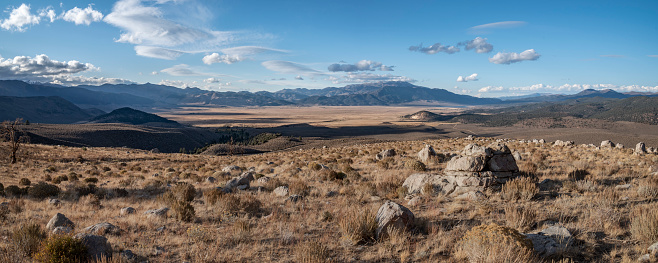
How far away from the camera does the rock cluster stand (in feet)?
30.3

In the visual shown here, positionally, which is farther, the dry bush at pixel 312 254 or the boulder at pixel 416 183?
the boulder at pixel 416 183

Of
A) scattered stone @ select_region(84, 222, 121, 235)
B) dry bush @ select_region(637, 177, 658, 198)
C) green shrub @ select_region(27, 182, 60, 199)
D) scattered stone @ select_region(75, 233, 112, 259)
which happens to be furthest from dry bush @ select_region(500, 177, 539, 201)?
green shrub @ select_region(27, 182, 60, 199)

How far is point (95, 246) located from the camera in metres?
5.34

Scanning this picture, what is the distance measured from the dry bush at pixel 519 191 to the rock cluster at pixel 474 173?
2.01 ft

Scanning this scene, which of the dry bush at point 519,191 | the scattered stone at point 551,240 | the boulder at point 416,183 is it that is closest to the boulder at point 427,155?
the boulder at point 416,183

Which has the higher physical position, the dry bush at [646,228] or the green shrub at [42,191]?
the dry bush at [646,228]

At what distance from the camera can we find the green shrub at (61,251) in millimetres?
4898

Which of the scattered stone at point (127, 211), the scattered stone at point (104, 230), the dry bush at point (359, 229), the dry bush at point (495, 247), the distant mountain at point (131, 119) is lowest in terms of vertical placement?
the scattered stone at point (127, 211)

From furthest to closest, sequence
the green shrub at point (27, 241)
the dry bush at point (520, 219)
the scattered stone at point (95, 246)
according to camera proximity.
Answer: the dry bush at point (520, 219) → the green shrub at point (27, 241) → the scattered stone at point (95, 246)

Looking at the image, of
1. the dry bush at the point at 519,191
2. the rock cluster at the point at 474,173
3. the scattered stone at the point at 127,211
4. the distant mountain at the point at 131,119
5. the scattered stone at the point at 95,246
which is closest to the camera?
the scattered stone at the point at 95,246

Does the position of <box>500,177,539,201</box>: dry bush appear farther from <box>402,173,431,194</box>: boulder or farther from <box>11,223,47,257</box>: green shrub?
<box>11,223,47,257</box>: green shrub

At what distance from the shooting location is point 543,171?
12.6 m

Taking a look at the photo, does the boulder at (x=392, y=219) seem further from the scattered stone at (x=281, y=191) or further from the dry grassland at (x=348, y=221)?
the scattered stone at (x=281, y=191)

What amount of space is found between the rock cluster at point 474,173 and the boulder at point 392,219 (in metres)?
3.37
